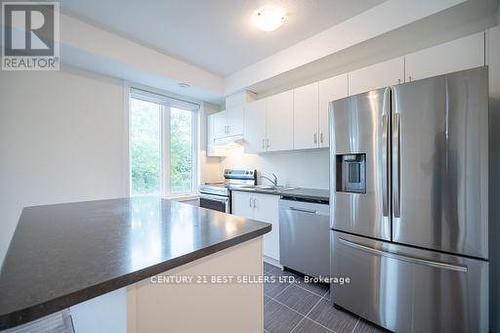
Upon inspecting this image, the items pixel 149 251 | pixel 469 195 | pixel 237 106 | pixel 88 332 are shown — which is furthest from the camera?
pixel 237 106

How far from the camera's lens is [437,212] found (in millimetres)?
1343

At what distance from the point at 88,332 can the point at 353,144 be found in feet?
6.33

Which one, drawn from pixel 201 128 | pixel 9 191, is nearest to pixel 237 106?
pixel 201 128

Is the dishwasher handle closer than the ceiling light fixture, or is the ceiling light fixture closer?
the ceiling light fixture

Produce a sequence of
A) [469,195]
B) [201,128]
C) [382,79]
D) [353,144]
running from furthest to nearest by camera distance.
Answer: [201,128] < [382,79] < [353,144] < [469,195]

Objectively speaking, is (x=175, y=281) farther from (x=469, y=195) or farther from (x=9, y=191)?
(x=9, y=191)

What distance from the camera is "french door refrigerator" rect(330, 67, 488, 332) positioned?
1.26m

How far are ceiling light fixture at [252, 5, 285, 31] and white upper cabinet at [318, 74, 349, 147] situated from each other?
76 cm

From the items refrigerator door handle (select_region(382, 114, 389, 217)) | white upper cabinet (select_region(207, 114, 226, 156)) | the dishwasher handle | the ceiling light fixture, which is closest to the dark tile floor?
the dishwasher handle

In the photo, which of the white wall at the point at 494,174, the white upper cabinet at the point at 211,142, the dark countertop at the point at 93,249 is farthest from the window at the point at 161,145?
the white wall at the point at 494,174

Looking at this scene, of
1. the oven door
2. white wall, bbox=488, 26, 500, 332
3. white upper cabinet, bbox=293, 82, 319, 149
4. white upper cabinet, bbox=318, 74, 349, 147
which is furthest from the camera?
the oven door

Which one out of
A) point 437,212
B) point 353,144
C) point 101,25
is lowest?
point 437,212

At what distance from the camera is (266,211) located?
259 centimetres

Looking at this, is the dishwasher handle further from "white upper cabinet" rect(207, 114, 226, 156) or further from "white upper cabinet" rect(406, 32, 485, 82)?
"white upper cabinet" rect(207, 114, 226, 156)
